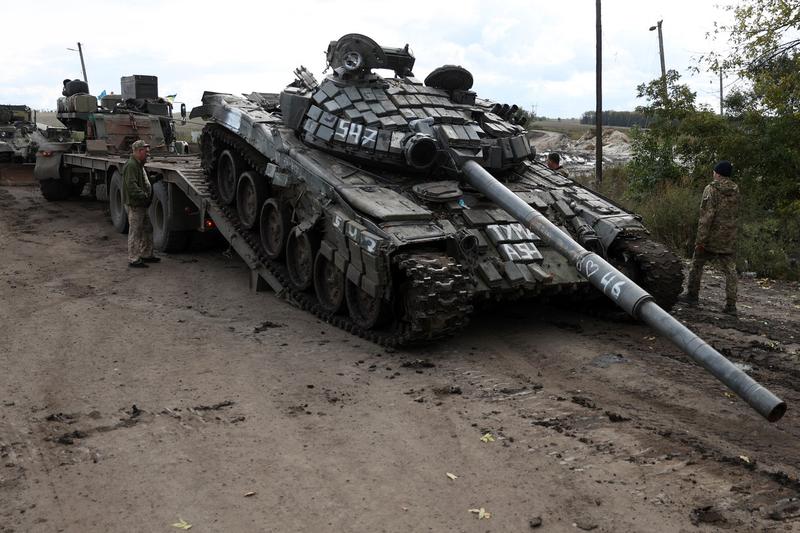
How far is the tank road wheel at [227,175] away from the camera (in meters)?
11.3

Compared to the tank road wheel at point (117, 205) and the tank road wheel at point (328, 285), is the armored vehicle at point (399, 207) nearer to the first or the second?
the tank road wheel at point (328, 285)

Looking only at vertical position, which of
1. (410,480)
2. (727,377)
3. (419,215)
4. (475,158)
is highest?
(475,158)

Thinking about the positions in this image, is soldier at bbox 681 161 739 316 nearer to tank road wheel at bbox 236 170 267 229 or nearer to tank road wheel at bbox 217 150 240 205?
tank road wheel at bbox 236 170 267 229

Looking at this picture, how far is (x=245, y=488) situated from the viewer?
5004 millimetres

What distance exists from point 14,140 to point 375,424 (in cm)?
2068

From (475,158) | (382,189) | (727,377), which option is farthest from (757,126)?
(727,377)

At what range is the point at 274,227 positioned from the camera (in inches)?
412

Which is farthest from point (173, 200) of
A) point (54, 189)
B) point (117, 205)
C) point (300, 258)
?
point (54, 189)

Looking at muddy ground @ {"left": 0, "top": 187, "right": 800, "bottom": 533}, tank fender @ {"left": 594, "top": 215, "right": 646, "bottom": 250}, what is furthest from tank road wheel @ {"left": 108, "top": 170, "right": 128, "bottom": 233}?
tank fender @ {"left": 594, "top": 215, "right": 646, "bottom": 250}

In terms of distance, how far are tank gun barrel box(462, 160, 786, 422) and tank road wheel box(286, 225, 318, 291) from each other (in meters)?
2.25

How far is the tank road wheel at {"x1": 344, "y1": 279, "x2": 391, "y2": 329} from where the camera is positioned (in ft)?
27.1

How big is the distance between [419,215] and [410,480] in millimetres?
3631

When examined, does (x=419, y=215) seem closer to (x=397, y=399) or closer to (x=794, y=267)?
(x=397, y=399)

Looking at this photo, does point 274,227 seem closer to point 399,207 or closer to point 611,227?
point 399,207
